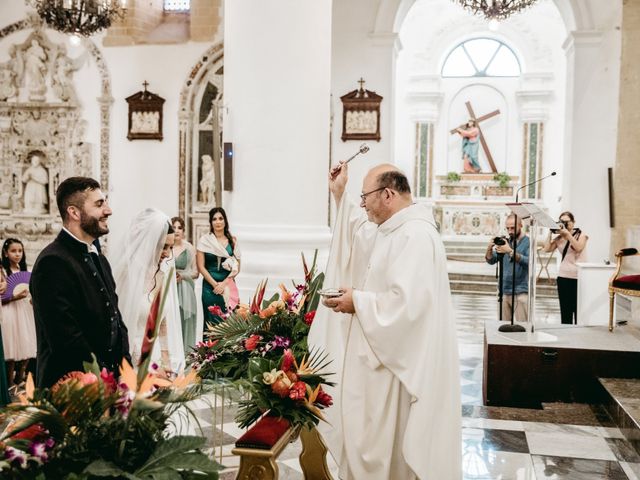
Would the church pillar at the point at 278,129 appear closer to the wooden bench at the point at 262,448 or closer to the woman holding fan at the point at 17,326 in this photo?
the woman holding fan at the point at 17,326

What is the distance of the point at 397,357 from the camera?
3.29 m

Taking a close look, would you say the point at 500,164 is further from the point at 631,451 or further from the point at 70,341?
the point at 70,341

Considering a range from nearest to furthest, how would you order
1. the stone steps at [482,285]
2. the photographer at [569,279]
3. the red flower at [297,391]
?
the red flower at [297,391] → the photographer at [569,279] → the stone steps at [482,285]

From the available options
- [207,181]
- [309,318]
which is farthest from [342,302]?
[207,181]

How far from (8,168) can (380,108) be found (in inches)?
288

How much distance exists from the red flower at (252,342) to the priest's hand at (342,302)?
0.41 m

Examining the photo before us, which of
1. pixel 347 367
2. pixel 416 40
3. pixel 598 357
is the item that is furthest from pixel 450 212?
pixel 347 367

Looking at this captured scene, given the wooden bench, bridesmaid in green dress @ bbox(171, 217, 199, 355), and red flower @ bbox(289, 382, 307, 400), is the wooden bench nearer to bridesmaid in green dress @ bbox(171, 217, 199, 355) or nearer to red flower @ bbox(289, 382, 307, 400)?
red flower @ bbox(289, 382, 307, 400)

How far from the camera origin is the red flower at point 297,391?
2742 millimetres

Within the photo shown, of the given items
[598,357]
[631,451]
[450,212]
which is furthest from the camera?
[450,212]

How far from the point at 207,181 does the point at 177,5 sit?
3.67m

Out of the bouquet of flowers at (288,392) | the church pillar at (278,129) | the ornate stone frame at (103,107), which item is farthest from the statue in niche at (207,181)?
the bouquet of flowers at (288,392)

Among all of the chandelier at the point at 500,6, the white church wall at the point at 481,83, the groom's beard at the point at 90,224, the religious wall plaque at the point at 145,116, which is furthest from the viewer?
the white church wall at the point at 481,83

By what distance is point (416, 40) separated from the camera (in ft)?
64.4
